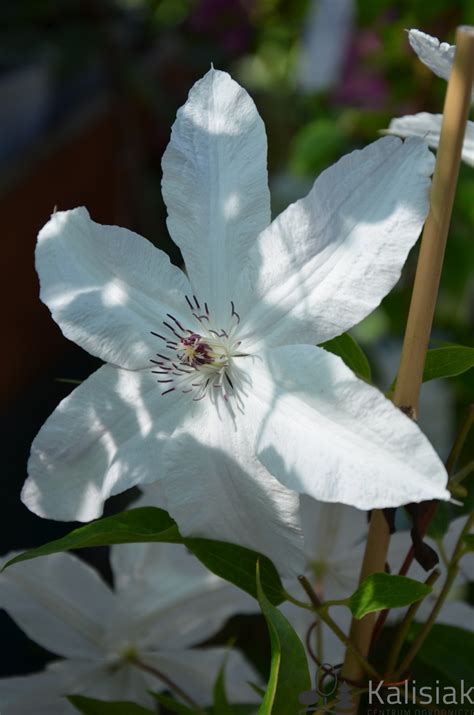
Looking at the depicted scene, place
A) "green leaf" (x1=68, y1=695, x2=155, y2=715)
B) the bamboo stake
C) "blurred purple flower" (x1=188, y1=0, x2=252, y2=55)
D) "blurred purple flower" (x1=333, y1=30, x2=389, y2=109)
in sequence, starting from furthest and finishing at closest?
"blurred purple flower" (x1=188, y1=0, x2=252, y2=55)
"blurred purple flower" (x1=333, y1=30, x2=389, y2=109)
"green leaf" (x1=68, y1=695, x2=155, y2=715)
the bamboo stake

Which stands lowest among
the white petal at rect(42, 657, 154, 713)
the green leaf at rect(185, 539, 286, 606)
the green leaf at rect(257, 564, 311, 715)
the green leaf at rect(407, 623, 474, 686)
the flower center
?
the white petal at rect(42, 657, 154, 713)

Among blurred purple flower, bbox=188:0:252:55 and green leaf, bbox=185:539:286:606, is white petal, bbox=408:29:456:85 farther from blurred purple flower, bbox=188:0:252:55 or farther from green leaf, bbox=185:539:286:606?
blurred purple flower, bbox=188:0:252:55

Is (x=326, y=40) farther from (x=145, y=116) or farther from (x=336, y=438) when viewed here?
(x=336, y=438)

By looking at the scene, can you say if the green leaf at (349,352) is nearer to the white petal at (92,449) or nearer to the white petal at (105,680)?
the white petal at (92,449)

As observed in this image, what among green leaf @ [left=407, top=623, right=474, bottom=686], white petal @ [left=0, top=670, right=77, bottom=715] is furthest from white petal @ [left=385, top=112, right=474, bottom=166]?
white petal @ [left=0, top=670, right=77, bottom=715]

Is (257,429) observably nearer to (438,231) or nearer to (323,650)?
(438,231)

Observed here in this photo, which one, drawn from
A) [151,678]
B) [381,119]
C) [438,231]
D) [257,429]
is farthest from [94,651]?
[381,119]

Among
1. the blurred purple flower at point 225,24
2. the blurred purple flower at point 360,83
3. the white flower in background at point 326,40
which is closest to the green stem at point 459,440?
the white flower in background at point 326,40
